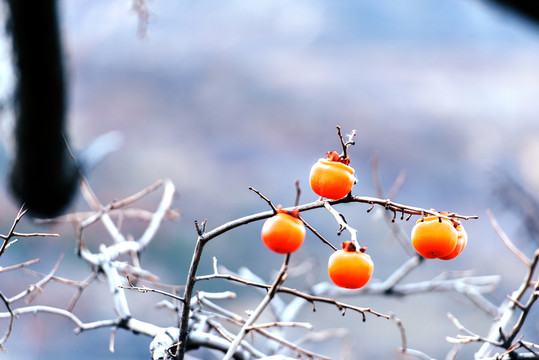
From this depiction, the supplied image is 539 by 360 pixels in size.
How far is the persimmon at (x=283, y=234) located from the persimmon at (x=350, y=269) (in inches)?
2.4

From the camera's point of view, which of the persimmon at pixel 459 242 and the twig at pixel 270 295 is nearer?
the twig at pixel 270 295

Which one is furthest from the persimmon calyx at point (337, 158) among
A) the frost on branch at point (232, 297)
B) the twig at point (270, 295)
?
the twig at point (270, 295)

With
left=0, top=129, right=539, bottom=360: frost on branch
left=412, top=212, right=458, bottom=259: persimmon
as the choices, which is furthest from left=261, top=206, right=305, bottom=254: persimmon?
left=412, top=212, right=458, bottom=259: persimmon

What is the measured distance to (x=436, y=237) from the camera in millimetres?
495

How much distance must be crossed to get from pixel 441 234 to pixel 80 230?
0.62 m

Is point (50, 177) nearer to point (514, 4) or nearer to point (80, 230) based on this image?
point (80, 230)

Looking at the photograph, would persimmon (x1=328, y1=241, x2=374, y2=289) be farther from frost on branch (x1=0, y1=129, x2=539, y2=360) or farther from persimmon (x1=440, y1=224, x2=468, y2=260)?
persimmon (x1=440, y1=224, x2=468, y2=260)

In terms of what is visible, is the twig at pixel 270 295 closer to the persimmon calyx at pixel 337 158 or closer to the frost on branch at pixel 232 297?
the frost on branch at pixel 232 297

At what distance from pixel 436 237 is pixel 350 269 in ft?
0.33

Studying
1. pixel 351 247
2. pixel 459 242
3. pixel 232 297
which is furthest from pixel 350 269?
pixel 232 297

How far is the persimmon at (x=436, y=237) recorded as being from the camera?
0.49 m

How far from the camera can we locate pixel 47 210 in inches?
53.2

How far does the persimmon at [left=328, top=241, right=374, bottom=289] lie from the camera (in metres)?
0.48

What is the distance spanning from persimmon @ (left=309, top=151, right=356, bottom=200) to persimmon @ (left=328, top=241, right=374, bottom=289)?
0.06 meters
